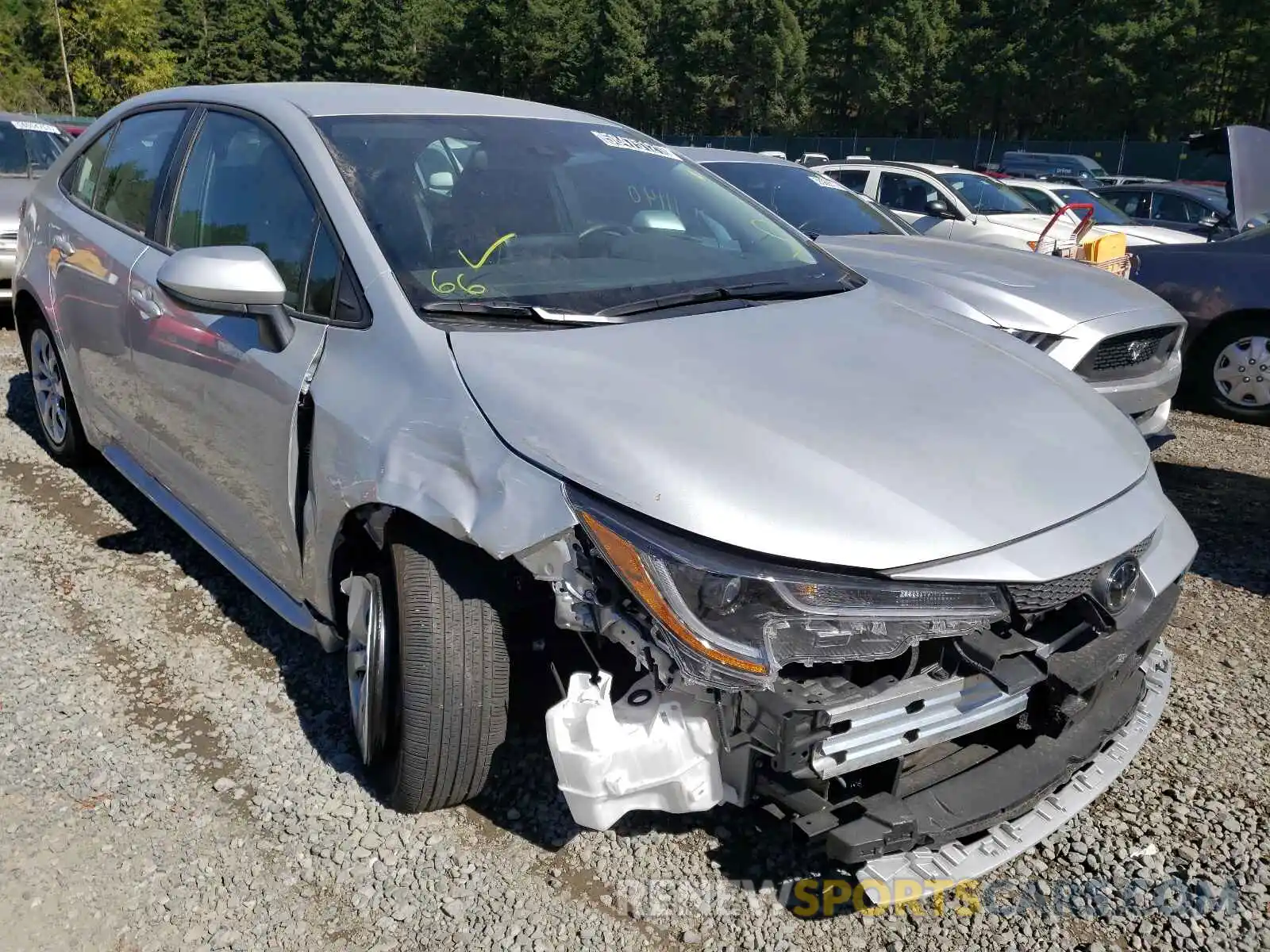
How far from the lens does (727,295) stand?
2.72 m

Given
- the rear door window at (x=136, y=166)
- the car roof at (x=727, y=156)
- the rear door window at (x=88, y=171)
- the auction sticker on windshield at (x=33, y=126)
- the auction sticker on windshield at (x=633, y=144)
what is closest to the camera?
the auction sticker on windshield at (x=633, y=144)

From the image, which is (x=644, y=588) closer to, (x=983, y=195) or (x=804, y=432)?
(x=804, y=432)

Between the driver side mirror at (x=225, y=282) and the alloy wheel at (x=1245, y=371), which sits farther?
the alloy wheel at (x=1245, y=371)

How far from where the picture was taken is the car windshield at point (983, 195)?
10.5 m

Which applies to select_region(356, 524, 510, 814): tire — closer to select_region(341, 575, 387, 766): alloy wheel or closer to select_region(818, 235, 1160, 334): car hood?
select_region(341, 575, 387, 766): alloy wheel

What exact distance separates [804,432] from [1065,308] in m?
3.29

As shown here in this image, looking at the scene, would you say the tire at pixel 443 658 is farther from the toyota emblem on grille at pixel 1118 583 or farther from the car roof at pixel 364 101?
the car roof at pixel 364 101

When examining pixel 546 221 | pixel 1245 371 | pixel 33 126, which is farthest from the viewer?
pixel 33 126

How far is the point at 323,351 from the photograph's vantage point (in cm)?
246

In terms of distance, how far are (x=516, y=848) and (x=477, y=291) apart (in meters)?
1.34

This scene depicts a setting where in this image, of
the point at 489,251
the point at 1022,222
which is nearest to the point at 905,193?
the point at 1022,222

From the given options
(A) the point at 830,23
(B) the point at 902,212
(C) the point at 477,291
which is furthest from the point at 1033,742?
(A) the point at 830,23

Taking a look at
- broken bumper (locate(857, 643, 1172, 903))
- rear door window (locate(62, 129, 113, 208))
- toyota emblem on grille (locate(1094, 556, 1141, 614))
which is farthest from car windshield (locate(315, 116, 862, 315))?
rear door window (locate(62, 129, 113, 208))

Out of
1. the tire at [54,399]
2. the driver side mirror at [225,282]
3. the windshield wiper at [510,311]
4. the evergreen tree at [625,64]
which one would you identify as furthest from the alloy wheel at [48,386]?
the evergreen tree at [625,64]
